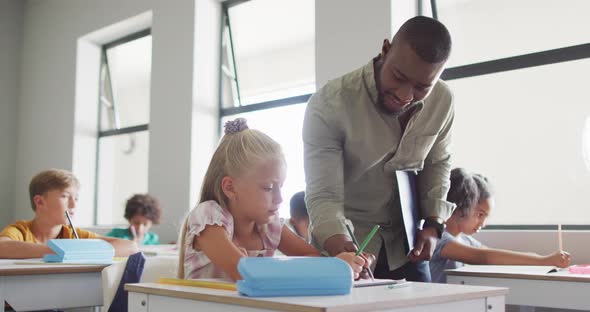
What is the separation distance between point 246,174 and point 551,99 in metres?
2.22

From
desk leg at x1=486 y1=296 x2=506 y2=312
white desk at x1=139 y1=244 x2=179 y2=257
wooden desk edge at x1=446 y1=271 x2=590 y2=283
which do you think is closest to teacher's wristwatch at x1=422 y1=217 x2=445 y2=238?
desk leg at x1=486 y1=296 x2=506 y2=312

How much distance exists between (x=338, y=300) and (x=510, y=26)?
2877mm

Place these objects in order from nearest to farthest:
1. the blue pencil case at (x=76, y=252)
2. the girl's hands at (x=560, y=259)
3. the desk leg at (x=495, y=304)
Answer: the desk leg at (x=495, y=304) → the blue pencil case at (x=76, y=252) → the girl's hands at (x=560, y=259)

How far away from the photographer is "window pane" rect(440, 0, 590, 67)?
326 cm

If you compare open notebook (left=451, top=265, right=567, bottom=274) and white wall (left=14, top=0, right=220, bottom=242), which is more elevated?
white wall (left=14, top=0, right=220, bottom=242)

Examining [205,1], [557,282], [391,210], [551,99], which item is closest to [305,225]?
[551,99]

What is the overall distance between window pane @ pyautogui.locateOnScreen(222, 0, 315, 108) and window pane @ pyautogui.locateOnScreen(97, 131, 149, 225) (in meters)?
1.39

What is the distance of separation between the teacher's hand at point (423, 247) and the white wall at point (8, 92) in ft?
20.3

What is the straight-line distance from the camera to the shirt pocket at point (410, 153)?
5.54 feet

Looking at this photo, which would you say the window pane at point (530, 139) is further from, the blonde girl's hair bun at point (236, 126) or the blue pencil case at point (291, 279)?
the blue pencil case at point (291, 279)

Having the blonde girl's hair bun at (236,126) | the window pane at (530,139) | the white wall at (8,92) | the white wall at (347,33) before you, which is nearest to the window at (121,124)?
the white wall at (8,92)

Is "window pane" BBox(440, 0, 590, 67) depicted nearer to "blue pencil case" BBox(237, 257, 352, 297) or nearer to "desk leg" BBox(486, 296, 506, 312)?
"desk leg" BBox(486, 296, 506, 312)

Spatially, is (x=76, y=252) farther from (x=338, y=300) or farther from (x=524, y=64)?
(x=524, y=64)

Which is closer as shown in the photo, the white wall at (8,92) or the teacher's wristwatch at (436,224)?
the teacher's wristwatch at (436,224)
